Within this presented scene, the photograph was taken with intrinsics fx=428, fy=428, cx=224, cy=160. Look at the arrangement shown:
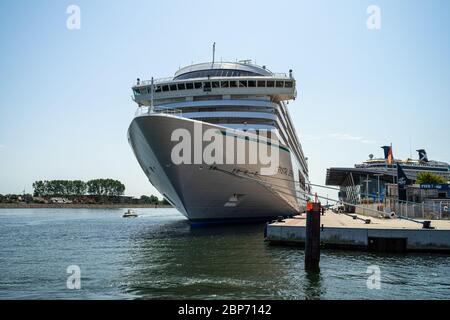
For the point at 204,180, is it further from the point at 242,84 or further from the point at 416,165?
the point at 416,165

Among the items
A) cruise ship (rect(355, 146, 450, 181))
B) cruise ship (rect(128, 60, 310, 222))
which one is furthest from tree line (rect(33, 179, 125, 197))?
cruise ship (rect(128, 60, 310, 222))

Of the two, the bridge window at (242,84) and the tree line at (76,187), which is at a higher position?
the bridge window at (242,84)

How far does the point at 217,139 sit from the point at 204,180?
9.32ft

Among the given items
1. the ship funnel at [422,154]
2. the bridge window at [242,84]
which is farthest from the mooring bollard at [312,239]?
the ship funnel at [422,154]

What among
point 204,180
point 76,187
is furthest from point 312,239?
point 76,187

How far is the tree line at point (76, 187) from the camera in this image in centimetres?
15675

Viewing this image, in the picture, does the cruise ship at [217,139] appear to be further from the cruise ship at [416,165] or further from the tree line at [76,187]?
the tree line at [76,187]

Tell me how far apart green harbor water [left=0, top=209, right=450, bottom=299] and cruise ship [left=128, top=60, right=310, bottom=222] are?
4.86m

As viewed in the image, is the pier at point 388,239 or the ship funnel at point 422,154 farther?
the ship funnel at point 422,154

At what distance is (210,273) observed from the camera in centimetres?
1386

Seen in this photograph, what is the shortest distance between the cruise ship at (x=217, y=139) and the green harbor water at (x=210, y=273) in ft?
15.9

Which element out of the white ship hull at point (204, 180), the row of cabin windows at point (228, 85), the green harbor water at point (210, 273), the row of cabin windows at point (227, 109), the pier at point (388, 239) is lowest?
the green harbor water at point (210, 273)
